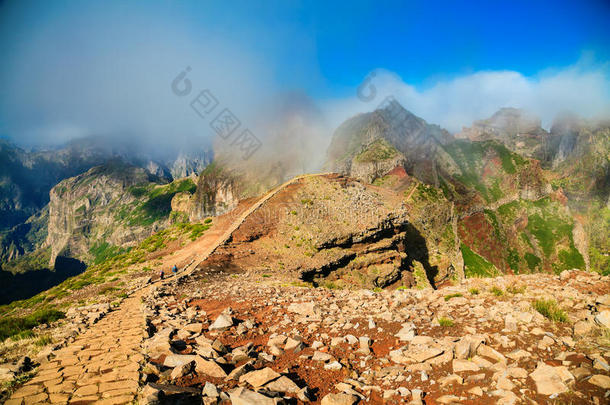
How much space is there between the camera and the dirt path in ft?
17.5

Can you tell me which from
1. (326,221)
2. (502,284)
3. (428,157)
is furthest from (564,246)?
(502,284)

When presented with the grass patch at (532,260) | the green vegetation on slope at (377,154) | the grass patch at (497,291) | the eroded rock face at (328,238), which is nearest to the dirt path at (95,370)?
the grass patch at (497,291)

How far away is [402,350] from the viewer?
21.8 feet

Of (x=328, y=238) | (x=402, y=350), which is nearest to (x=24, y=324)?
(x=402, y=350)

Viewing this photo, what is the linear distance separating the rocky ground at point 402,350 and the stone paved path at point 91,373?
425mm

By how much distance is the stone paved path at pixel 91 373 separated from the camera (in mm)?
5305

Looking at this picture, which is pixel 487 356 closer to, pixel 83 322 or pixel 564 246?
pixel 83 322

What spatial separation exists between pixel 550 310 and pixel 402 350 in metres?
4.27

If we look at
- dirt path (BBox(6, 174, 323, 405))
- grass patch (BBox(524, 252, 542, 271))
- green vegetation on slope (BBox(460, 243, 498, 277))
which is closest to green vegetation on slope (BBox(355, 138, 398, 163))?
green vegetation on slope (BBox(460, 243, 498, 277))

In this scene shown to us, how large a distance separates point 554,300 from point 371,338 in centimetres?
537

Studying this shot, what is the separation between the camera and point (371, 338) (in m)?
7.54

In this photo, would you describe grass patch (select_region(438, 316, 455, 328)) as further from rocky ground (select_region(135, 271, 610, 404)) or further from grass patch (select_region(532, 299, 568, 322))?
grass patch (select_region(532, 299, 568, 322))

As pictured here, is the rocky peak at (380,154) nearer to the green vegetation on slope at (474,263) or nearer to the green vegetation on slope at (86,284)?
the green vegetation on slope at (474,263)

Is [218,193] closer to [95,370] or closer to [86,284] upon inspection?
[86,284]
